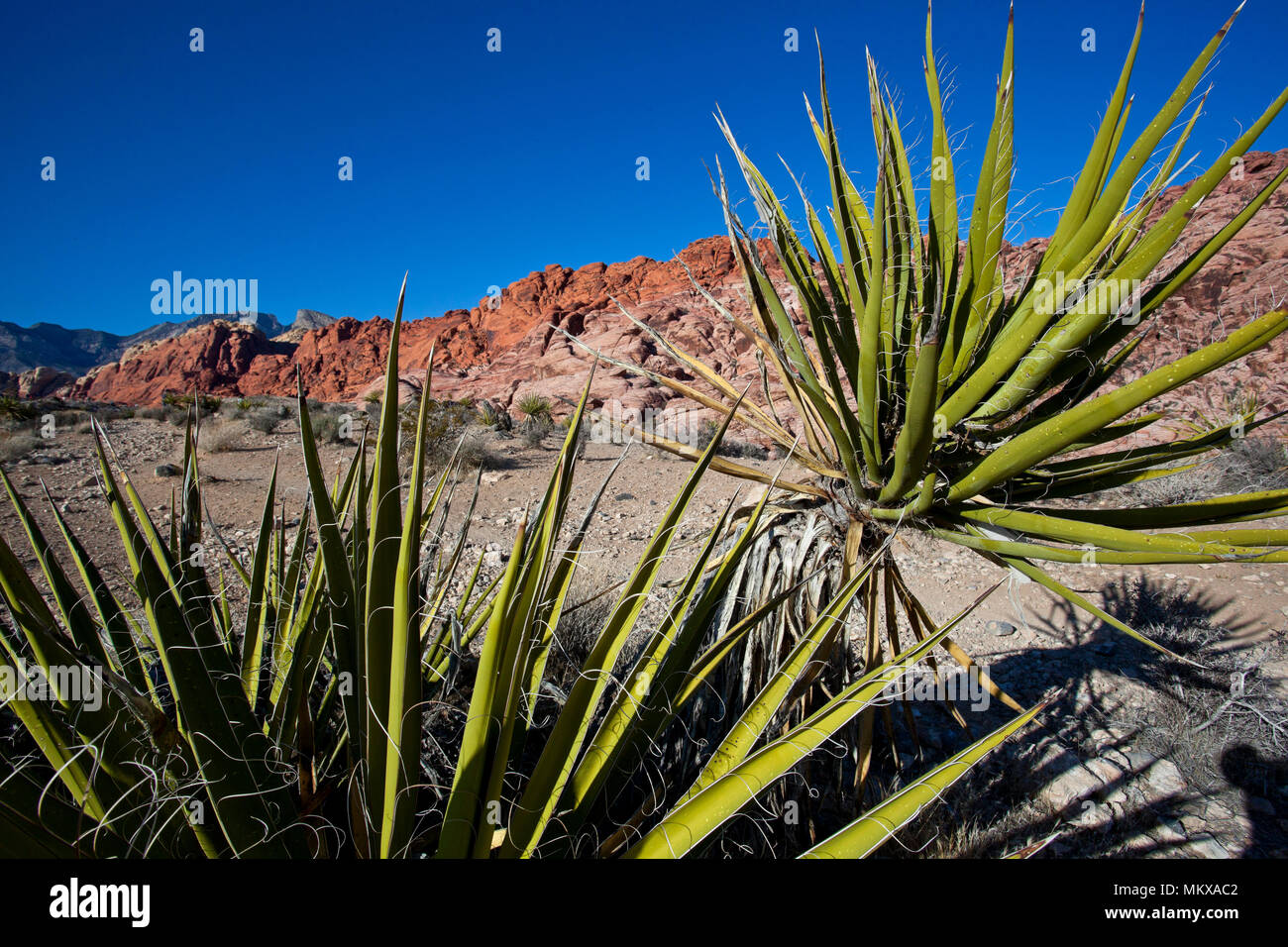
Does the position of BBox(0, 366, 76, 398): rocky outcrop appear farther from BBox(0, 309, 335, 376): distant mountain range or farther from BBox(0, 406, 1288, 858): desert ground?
BBox(0, 406, 1288, 858): desert ground

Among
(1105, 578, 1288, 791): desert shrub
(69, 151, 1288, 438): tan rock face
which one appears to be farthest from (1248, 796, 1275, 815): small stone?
(69, 151, 1288, 438): tan rock face

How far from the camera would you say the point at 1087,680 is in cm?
341

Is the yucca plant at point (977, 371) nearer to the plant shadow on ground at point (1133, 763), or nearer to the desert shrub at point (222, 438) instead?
the plant shadow on ground at point (1133, 763)

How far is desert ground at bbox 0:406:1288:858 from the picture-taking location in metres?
2.30

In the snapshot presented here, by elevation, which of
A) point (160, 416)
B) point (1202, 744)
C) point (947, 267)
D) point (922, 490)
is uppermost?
point (160, 416)

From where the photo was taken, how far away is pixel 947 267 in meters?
1.91

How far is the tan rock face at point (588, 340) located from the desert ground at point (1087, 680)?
5.44 ft

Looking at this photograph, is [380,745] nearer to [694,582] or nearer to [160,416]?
[694,582]

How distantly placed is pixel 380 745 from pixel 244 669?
33.5 inches

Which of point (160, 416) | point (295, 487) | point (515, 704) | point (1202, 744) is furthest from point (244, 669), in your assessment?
point (160, 416)

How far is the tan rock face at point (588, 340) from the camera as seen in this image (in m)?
10.2

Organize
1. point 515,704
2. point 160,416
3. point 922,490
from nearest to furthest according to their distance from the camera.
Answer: point 515,704
point 922,490
point 160,416

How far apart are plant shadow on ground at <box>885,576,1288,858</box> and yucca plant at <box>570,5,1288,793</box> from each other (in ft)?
2.78

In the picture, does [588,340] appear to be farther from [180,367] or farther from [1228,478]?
[180,367]
